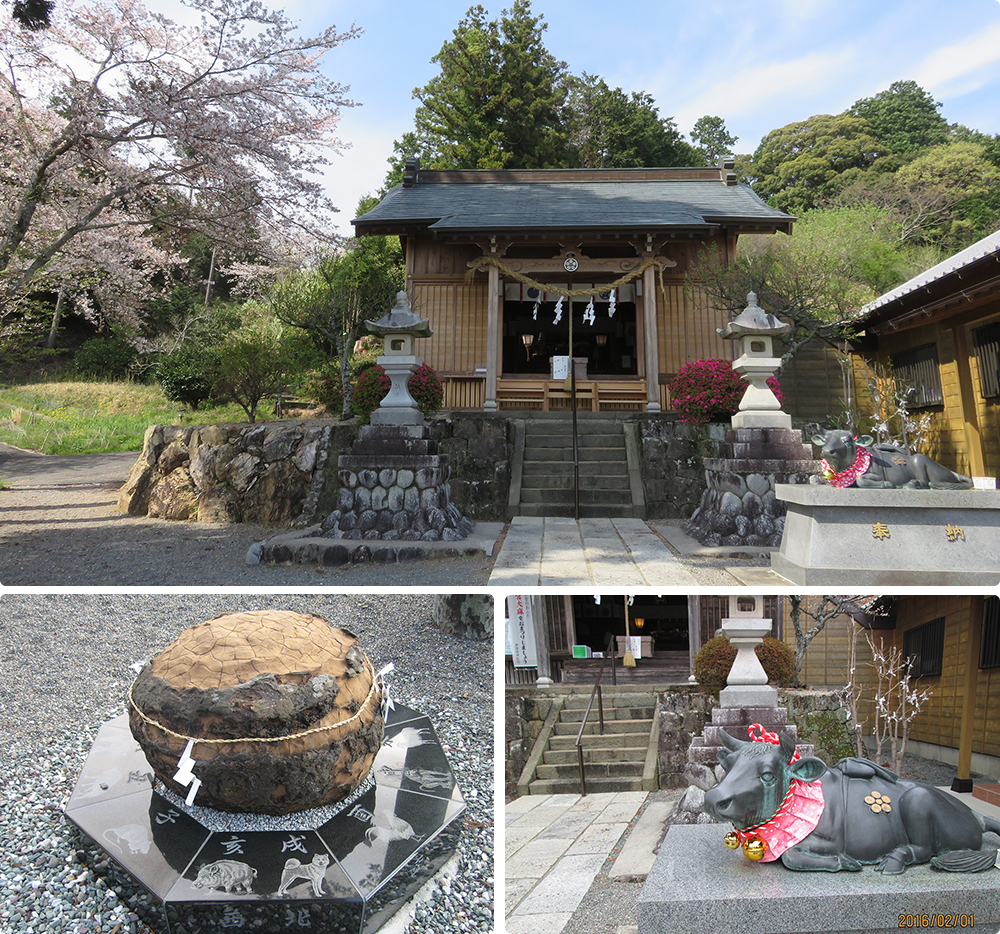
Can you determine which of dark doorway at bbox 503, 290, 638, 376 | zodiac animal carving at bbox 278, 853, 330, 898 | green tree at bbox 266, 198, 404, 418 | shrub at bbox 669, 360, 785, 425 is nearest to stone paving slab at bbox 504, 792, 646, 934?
zodiac animal carving at bbox 278, 853, 330, 898

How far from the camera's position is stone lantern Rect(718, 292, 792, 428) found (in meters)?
7.04

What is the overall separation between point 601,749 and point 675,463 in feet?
13.5

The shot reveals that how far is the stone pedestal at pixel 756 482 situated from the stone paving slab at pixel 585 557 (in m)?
0.71

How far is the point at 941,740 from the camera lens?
593 cm

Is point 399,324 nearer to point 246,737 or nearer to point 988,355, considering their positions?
point 246,737

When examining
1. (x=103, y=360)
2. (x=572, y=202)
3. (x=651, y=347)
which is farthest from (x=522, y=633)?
(x=103, y=360)

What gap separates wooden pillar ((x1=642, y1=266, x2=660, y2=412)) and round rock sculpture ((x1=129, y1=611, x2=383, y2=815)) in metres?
8.25

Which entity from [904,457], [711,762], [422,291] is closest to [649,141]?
[422,291]

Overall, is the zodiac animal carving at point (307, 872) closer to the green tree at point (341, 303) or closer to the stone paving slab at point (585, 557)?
the stone paving slab at point (585, 557)

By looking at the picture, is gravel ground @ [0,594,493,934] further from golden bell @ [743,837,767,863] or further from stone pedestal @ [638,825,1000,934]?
golden bell @ [743,837,767,863]

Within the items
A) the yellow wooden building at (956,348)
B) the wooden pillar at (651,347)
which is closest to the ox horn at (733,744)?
the yellow wooden building at (956,348)

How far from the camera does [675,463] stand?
8.47 metres

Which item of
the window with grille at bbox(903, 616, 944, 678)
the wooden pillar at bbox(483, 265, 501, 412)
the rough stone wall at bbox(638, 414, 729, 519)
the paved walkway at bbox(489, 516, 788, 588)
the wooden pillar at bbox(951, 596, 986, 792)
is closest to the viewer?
the wooden pillar at bbox(951, 596, 986, 792)

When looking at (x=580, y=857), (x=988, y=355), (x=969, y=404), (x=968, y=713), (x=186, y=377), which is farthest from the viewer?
(x=186, y=377)
